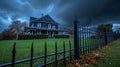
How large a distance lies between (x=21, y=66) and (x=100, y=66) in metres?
2.38

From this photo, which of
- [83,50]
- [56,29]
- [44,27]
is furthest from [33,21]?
[83,50]

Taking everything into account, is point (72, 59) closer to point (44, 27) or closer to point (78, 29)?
point (78, 29)

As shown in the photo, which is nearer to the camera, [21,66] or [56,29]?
[21,66]

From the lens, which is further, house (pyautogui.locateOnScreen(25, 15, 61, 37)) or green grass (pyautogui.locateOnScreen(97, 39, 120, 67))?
house (pyautogui.locateOnScreen(25, 15, 61, 37))

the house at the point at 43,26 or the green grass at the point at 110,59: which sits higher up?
the house at the point at 43,26

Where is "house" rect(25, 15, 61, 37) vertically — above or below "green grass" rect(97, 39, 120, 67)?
above

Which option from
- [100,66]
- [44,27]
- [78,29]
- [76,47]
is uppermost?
[44,27]

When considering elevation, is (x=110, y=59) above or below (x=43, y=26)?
below

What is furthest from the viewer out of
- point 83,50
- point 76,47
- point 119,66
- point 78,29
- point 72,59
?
point 83,50

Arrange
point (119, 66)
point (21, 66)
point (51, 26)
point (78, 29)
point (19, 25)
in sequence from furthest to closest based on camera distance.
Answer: point (19, 25) → point (51, 26) → point (78, 29) → point (119, 66) → point (21, 66)

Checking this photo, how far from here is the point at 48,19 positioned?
39.9 metres

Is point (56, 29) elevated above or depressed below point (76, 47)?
above

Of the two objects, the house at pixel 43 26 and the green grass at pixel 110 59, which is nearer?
the green grass at pixel 110 59

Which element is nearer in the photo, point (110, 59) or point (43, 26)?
point (110, 59)
